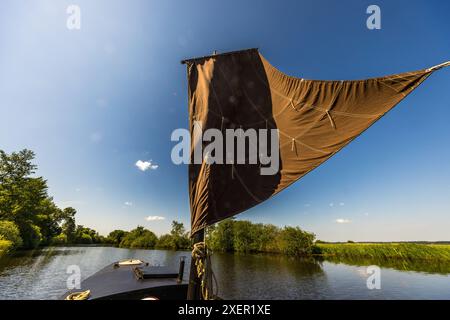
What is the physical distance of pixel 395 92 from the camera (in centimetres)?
438

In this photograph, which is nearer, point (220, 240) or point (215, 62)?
point (215, 62)

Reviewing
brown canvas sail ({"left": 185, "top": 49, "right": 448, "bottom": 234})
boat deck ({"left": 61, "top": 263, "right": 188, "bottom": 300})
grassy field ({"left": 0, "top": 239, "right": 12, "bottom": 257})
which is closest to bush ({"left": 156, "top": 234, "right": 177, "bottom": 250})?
grassy field ({"left": 0, "top": 239, "right": 12, "bottom": 257})

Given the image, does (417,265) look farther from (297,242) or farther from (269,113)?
(269,113)

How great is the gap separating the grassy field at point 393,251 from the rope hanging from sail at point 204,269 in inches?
2308

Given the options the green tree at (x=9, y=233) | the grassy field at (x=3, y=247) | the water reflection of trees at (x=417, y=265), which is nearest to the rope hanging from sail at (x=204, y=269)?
the grassy field at (x=3, y=247)

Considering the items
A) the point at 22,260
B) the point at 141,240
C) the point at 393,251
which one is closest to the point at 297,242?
the point at 393,251

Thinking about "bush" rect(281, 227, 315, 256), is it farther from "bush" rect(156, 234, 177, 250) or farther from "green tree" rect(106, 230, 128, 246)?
"green tree" rect(106, 230, 128, 246)

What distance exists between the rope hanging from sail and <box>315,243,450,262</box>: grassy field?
192 feet

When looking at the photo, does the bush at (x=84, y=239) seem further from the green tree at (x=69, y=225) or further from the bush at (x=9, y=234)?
the bush at (x=9, y=234)

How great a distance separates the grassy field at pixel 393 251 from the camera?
4328 centimetres

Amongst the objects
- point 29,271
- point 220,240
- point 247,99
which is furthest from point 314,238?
point 247,99

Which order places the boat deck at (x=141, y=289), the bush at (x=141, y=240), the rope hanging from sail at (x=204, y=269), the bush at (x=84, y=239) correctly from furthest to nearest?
the bush at (x=84, y=239)
the bush at (x=141, y=240)
the boat deck at (x=141, y=289)
the rope hanging from sail at (x=204, y=269)
